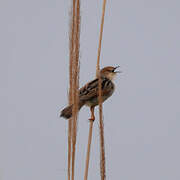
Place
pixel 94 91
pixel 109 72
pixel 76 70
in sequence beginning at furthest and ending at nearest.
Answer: pixel 109 72 → pixel 94 91 → pixel 76 70

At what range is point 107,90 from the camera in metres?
4.80

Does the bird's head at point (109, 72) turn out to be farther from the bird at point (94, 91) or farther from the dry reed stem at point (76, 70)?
the dry reed stem at point (76, 70)

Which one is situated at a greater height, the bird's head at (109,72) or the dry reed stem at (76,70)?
the bird's head at (109,72)

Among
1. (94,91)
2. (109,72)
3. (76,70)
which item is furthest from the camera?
(109,72)

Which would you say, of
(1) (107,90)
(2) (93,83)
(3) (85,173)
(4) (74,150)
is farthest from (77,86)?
(1) (107,90)

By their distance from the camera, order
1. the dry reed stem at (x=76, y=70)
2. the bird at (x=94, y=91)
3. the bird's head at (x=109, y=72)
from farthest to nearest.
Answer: the bird's head at (x=109, y=72), the bird at (x=94, y=91), the dry reed stem at (x=76, y=70)

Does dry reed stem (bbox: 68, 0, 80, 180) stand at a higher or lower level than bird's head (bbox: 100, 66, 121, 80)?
lower

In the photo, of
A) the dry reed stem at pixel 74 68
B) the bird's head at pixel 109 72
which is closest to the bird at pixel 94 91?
Result: the bird's head at pixel 109 72

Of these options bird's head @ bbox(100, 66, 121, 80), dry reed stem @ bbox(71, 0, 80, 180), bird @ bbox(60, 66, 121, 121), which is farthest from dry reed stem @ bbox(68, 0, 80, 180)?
bird's head @ bbox(100, 66, 121, 80)

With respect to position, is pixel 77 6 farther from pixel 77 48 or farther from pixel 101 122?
pixel 101 122

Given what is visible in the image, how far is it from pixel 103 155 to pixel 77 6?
813 mm

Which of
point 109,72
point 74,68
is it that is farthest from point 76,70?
point 109,72

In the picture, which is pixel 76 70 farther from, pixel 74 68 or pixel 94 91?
pixel 94 91

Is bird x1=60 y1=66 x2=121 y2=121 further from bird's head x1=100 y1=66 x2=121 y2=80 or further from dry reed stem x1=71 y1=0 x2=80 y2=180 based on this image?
dry reed stem x1=71 y1=0 x2=80 y2=180
